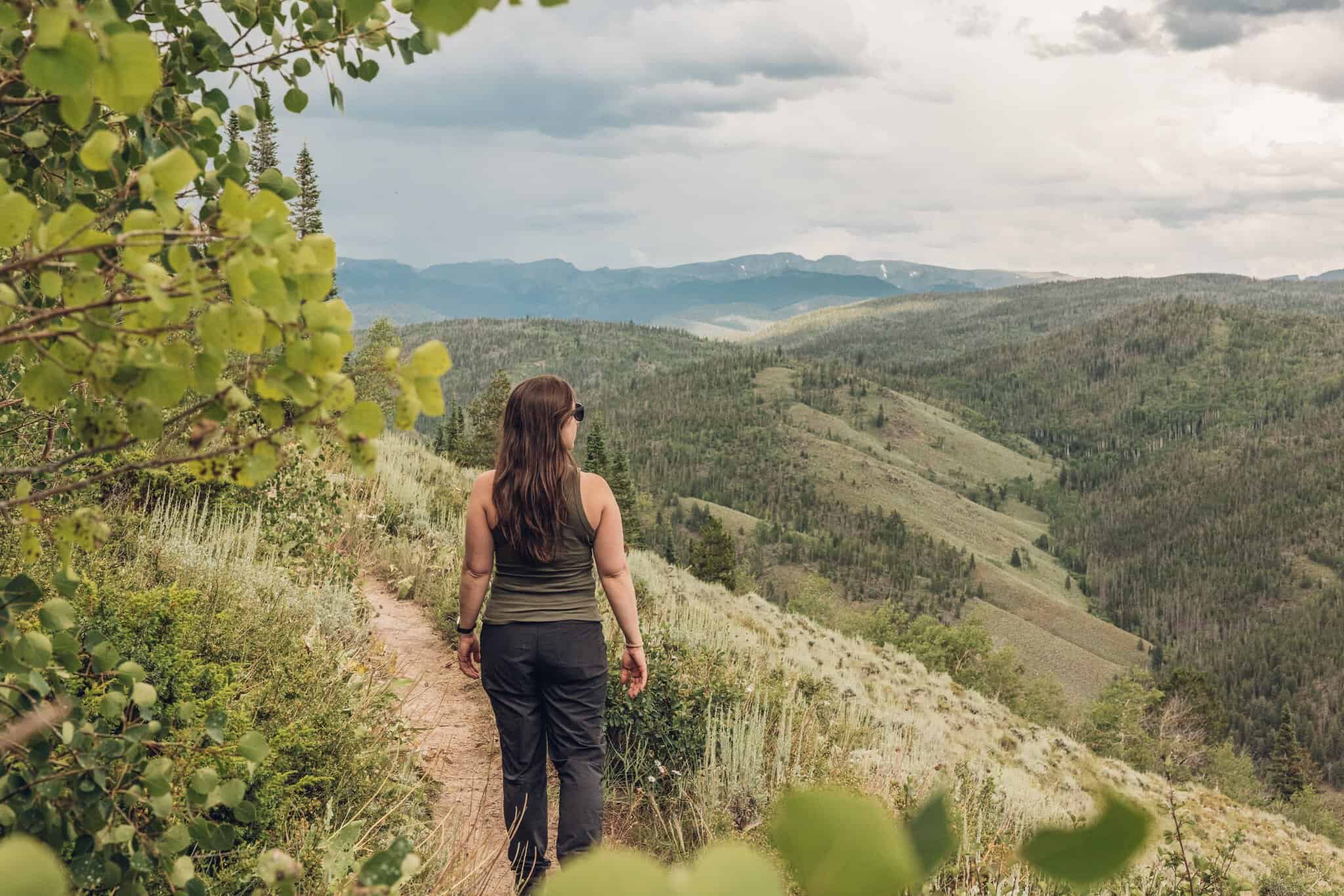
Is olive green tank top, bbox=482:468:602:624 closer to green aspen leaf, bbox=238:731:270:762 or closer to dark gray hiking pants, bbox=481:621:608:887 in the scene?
dark gray hiking pants, bbox=481:621:608:887

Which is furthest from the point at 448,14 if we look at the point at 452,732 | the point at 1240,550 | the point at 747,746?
the point at 1240,550

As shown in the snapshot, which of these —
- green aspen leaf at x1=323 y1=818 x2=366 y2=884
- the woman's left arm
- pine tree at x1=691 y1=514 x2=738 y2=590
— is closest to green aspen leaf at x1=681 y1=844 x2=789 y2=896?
green aspen leaf at x1=323 y1=818 x2=366 y2=884

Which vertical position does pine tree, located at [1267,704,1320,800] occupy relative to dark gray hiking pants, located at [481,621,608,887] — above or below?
below

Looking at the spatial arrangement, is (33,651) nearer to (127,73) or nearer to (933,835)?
(127,73)

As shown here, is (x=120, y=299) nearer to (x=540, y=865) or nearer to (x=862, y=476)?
(x=540, y=865)

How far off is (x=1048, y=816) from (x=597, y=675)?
4782mm

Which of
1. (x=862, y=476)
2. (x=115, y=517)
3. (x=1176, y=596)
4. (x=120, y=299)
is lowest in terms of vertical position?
(x=1176, y=596)

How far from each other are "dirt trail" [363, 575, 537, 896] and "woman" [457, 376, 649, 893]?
29 centimetres

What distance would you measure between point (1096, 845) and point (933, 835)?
3.6 inches

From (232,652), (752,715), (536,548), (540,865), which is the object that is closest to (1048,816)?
(752,715)

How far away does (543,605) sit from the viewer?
4.09m

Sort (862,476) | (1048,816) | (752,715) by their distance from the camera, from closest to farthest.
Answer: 1. (752,715)
2. (1048,816)
3. (862,476)

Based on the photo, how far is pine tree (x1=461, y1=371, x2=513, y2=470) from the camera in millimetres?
43344

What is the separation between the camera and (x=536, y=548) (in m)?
4.03
